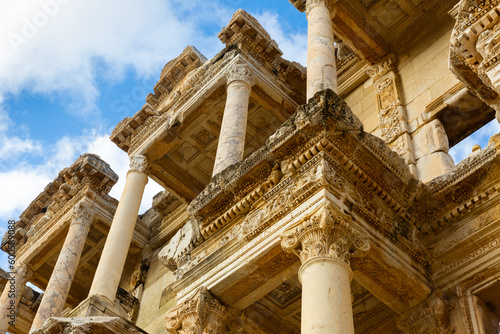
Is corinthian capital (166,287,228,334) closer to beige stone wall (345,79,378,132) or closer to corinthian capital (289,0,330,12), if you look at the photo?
beige stone wall (345,79,378,132)

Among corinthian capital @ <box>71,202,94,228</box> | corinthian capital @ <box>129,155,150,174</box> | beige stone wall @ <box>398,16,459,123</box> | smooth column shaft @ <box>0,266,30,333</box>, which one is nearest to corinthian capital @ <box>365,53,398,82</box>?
beige stone wall @ <box>398,16,459,123</box>

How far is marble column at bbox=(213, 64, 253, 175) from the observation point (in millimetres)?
11969

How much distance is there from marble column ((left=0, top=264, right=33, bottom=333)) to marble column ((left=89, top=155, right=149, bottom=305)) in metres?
5.32

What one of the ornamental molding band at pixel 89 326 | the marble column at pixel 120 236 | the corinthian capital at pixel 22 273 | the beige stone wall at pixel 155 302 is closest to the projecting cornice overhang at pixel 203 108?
the marble column at pixel 120 236

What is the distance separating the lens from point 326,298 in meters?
7.50

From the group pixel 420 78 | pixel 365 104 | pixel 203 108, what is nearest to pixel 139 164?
pixel 203 108

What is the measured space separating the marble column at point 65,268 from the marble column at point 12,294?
8.20ft

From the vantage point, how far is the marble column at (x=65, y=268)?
15094 mm

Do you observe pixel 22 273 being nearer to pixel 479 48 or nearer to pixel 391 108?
pixel 391 108

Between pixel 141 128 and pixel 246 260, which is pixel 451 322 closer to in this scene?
pixel 246 260

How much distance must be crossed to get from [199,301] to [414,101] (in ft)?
21.0

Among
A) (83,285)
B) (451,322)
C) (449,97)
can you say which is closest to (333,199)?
(451,322)

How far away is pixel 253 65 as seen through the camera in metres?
15.0

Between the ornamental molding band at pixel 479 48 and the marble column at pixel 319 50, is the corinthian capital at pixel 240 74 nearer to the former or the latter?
the marble column at pixel 319 50
